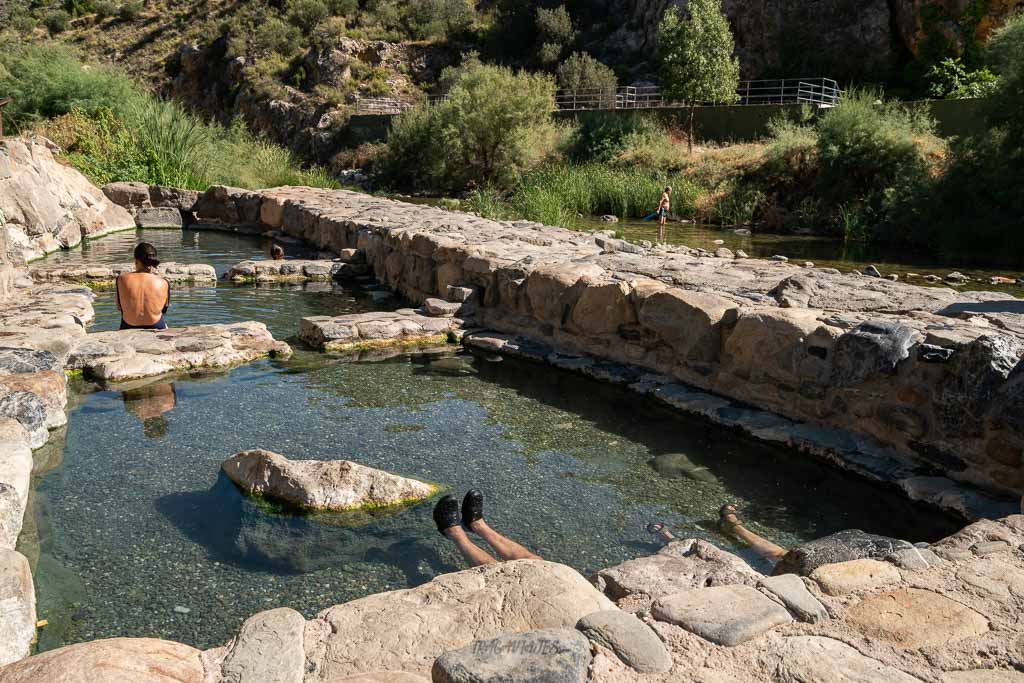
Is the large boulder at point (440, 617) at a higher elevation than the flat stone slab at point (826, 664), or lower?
lower

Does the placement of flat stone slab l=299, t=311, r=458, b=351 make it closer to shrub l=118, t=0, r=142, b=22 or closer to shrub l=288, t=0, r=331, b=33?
shrub l=288, t=0, r=331, b=33

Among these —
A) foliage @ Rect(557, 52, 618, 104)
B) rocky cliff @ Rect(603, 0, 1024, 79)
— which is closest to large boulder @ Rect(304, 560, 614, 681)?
rocky cliff @ Rect(603, 0, 1024, 79)

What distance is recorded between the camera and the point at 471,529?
11.9 ft

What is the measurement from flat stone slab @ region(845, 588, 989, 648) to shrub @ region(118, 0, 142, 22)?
179 feet

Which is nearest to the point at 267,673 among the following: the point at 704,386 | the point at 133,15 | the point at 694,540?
the point at 694,540

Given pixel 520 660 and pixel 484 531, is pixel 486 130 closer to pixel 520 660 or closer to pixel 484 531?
pixel 484 531

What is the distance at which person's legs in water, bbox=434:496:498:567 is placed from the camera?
3.42 meters

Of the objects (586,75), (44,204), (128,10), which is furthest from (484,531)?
(128,10)

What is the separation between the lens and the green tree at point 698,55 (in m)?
22.8

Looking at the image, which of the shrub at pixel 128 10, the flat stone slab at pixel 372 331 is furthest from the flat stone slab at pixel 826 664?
the shrub at pixel 128 10

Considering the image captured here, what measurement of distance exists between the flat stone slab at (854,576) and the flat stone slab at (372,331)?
15.5 ft

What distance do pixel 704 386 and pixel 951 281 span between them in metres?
7.60

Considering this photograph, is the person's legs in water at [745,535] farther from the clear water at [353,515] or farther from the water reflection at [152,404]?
the water reflection at [152,404]

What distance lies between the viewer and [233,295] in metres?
9.21
